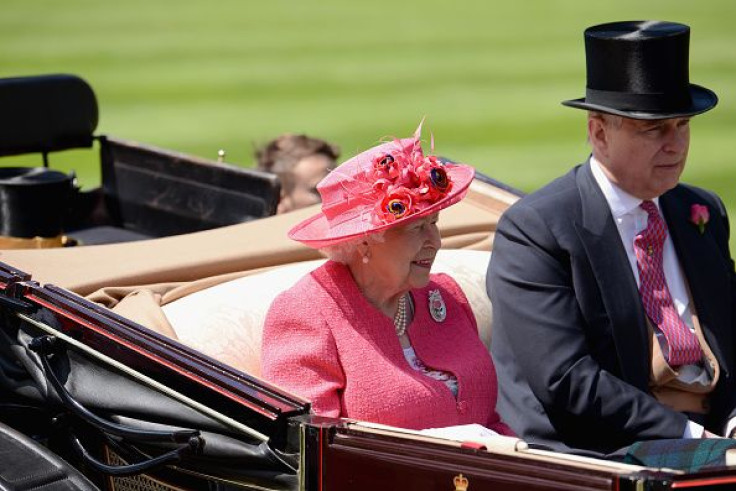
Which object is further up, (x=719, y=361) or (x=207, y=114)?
(x=719, y=361)

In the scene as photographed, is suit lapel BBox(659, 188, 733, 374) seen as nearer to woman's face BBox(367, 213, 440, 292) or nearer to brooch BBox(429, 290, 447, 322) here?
brooch BBox(429, 290, 447, 322)

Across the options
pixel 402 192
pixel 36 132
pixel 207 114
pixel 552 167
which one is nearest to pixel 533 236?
pixel 402 192

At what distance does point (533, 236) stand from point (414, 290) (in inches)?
13.4

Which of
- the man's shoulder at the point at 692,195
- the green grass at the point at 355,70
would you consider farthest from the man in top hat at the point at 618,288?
the green grass at the point at 355,70

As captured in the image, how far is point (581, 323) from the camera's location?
11.6 feet

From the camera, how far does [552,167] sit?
9.38 meters

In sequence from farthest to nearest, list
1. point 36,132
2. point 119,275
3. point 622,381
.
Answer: point 36,132
point 119,275
point 622,381

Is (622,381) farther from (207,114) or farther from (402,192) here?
(207,114)

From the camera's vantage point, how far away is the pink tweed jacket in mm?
3162

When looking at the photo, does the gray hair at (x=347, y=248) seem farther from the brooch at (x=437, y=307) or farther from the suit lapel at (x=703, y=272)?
the suit lapel at (x=703, y=272)

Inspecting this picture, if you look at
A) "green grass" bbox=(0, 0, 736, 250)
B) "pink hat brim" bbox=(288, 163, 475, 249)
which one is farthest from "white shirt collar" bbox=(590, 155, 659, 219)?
"green grass" bbox=(0, 0, 736, 250)

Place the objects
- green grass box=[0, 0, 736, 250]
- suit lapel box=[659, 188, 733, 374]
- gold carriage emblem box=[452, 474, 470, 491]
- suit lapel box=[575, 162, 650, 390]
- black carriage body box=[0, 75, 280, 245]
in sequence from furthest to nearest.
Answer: green grass box=[0, 0, 736, 250] → black carriage body box=[0, 75, 280, 245] → suit lapel box=[659, 188, 733, 374] → suit lapel box=[575, 162, 650, 390] → gold carriage emblem box=[452, 474, 470, 491]

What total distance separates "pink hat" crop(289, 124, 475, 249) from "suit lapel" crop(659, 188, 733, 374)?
0.70 meters

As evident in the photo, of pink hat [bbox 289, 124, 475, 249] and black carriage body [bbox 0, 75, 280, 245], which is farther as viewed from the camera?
black carriage body [bbox 0, 75, 280, 245]
